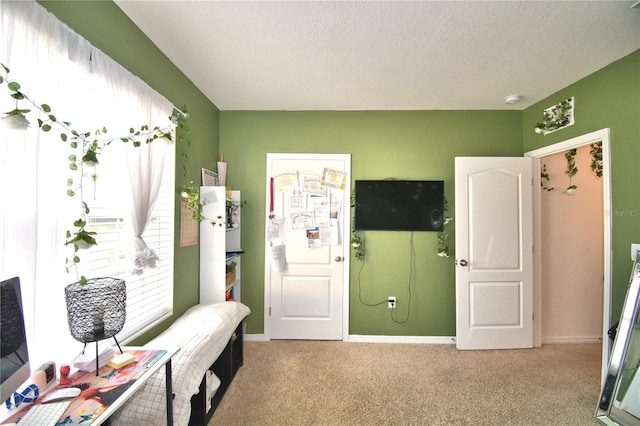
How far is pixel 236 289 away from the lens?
109 inches

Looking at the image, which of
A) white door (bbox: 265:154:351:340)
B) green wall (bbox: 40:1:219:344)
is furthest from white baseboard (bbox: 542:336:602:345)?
green wall (bbox: 40:1:219:344)

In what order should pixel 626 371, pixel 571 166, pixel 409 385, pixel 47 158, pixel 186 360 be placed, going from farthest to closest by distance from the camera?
pixel 571 166, pixel 409 385, pixel 626 371, pixel 186 360, pixel 47 158

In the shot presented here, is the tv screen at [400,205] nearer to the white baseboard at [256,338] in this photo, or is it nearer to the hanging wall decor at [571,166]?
the hanging wall decor at [571,166]

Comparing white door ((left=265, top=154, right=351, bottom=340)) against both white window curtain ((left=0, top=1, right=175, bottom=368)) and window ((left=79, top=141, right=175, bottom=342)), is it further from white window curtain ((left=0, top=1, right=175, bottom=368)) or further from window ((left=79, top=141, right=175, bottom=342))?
white window curtain ((left=0, top=1, right=175, bottom=368))

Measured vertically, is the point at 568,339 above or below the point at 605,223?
below

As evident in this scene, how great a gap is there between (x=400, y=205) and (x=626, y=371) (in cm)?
193

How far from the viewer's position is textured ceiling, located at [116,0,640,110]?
1.45 metres

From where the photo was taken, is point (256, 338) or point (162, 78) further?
point (256, 338)

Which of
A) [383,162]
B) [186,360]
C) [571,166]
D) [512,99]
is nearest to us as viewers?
[186,360]

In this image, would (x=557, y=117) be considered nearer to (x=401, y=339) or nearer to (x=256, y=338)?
(x=401, y=339)

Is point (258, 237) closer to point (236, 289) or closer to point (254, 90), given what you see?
point (236, 289)

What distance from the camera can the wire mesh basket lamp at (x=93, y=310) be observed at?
42.2 inches

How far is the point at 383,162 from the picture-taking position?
111 inches

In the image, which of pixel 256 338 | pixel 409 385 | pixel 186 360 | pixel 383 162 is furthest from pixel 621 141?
pixel 256 338
